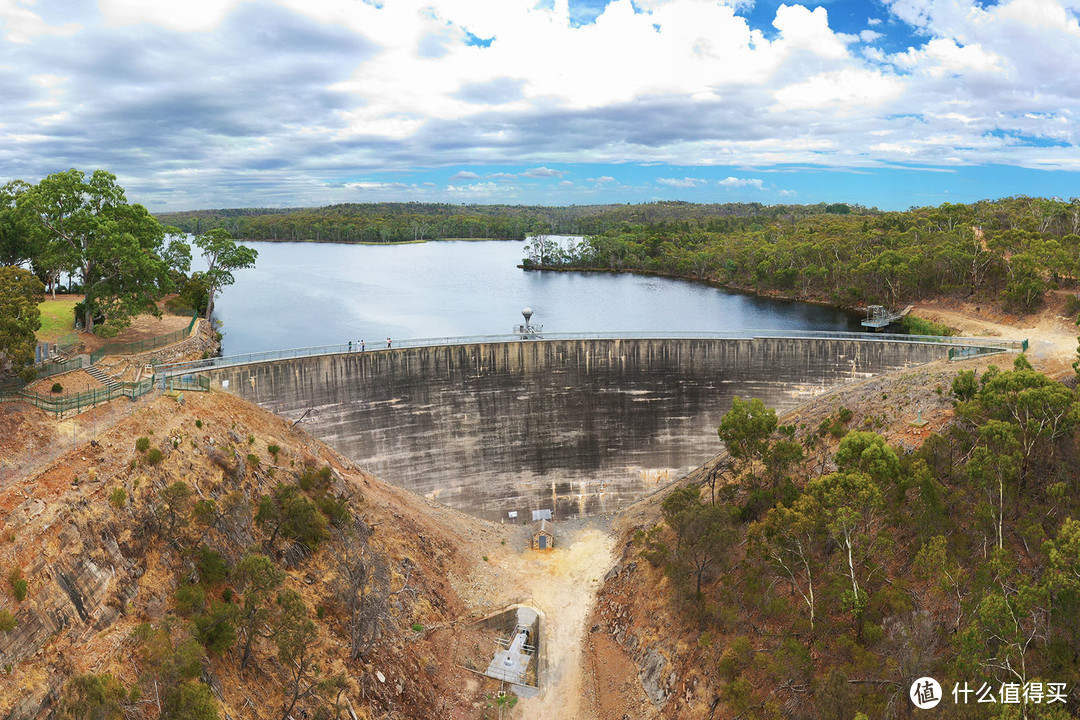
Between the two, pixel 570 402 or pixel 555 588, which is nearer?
pixel 555 588

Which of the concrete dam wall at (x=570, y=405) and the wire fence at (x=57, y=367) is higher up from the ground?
the wire fence at (x=57, y=367)

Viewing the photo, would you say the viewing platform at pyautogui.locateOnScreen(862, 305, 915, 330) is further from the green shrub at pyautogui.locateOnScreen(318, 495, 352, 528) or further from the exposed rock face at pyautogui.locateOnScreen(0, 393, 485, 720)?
the green shrub at pyautogui.locateOnScreen(318, 495, 352, 528)

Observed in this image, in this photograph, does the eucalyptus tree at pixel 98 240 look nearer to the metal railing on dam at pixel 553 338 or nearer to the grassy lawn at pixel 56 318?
the grassy lawn at pixel 56 318

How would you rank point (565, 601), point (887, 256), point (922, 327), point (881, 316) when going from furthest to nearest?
point (887, 256), point (881, 316), point (922, 327), point (565, 601)

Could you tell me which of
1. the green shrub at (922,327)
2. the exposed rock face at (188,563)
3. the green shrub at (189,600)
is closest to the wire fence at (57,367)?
the exposed rock face at (188,563)

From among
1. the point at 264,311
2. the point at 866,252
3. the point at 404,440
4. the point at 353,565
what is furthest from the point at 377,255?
the point at 353,565

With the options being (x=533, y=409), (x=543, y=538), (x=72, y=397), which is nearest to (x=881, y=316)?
(x=533, y=409)

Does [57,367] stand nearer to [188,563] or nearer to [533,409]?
[188,563]
